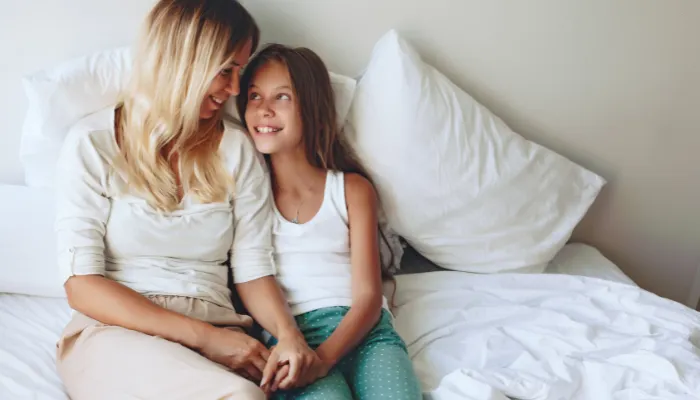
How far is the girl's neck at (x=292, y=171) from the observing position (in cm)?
141

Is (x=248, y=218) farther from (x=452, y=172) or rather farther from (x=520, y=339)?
(x=520, y=339)

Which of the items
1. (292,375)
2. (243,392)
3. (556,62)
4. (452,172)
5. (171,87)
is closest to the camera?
(243,392)

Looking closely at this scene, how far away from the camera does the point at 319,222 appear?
1373 millimetres

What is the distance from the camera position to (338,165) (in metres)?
1.49

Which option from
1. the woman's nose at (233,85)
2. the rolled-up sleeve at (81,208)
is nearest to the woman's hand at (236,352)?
the rolled-up sleeve at (81,208)

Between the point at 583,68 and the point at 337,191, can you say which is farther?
the point at 583,68

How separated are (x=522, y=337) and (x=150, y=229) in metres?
0.75

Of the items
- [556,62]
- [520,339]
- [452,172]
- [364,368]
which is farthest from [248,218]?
[556,62]

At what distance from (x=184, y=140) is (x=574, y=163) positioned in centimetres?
94

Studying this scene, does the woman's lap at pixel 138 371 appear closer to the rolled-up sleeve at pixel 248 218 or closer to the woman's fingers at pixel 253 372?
the woman's fingers at pixel 253 372

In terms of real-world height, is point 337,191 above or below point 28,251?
above

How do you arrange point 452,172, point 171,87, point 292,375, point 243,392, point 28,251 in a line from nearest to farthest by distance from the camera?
point 243,392, point 292,375, point 171,87, point 28,251, point 452,172

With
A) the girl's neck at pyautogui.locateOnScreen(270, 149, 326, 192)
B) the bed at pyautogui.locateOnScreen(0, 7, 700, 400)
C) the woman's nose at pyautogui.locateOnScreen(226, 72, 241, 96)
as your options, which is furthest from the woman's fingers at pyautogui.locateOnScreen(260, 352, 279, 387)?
the woman's nose at pyautogui.locateOnScreen(226, 72, 241, 96)

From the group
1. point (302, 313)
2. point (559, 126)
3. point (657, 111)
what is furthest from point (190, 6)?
point (657, 111)
